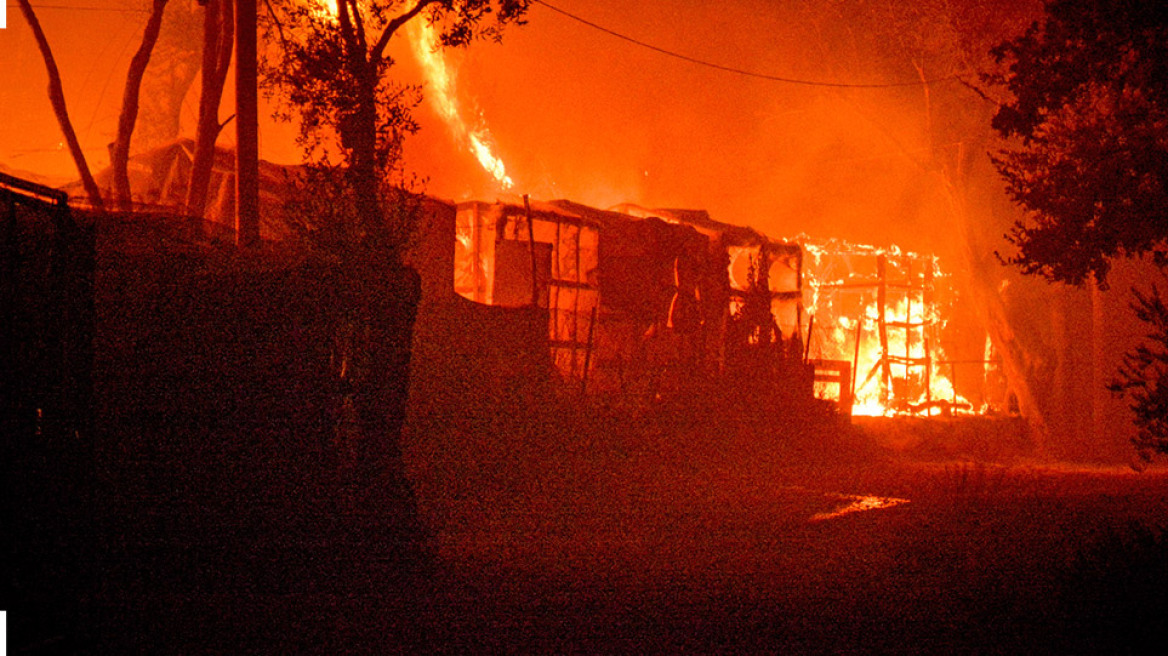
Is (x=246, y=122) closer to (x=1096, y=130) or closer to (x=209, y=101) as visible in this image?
(x=209, y=101)

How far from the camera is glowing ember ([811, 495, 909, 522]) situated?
12016 millimetres

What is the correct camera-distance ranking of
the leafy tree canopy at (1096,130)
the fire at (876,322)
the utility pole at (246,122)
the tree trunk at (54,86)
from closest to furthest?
the leafy tree canopy at (1096,130) → the utility pole at (246,122) → the tree trunk at (54,86) → the fire at (876,322)

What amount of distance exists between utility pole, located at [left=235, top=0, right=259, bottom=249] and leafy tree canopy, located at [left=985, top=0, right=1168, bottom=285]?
921 centimetres

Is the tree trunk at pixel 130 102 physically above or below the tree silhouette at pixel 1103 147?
above

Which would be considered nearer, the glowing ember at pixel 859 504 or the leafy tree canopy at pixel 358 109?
the leafy tree canopy at pixel 358 109

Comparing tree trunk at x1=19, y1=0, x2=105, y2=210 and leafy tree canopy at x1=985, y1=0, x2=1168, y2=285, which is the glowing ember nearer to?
leafy tree canopy at x1=985, y1=0, x2=1168, y2=285

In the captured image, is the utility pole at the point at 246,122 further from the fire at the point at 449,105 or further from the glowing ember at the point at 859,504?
the fire at the point at 449,105

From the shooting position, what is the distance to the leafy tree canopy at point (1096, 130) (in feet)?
26.1

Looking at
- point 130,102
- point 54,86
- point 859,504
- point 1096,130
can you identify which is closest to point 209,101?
point 130,102

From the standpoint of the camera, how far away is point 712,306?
2255 centimetres

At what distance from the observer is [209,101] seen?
16.1m

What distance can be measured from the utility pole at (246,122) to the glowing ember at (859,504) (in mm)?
8351

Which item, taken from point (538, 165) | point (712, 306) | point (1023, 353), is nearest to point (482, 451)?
point (712, 306)

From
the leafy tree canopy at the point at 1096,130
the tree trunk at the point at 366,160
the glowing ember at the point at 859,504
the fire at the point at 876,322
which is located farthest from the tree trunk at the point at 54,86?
the fire at the point at 876,322
